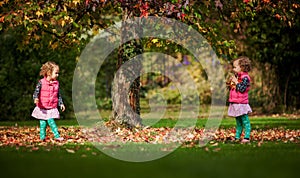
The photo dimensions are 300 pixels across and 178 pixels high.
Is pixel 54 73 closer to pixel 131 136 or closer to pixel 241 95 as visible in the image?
pixel 131 136

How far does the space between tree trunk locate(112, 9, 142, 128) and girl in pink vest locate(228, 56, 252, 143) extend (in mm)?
2557

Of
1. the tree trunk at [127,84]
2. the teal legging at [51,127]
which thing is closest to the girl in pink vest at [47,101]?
the teal legging at [51,127]

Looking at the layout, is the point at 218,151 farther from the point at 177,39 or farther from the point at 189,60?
the point at 189,60

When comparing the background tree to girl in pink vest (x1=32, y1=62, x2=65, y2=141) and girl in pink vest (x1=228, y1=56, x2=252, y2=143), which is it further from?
girl in pink vest (x1=228, y1=56, x2=252, y2=143)

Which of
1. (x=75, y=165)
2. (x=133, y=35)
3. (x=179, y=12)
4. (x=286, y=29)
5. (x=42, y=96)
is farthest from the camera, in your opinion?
(x=286, y=29)

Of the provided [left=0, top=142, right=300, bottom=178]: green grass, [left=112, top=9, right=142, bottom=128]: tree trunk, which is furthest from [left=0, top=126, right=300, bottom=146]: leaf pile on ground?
[left=0, top=142, right=300, bottom=178]: green grass

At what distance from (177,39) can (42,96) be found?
3036mm

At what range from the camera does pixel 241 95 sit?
898cm

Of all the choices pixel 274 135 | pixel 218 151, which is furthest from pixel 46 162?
pixel 274 135

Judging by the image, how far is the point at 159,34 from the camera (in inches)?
473

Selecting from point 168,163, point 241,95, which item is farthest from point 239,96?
point 168,163

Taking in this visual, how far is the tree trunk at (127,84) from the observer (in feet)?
36.2

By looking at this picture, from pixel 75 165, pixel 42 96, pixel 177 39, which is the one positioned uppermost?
pixel 177 39

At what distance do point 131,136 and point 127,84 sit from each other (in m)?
1.64
